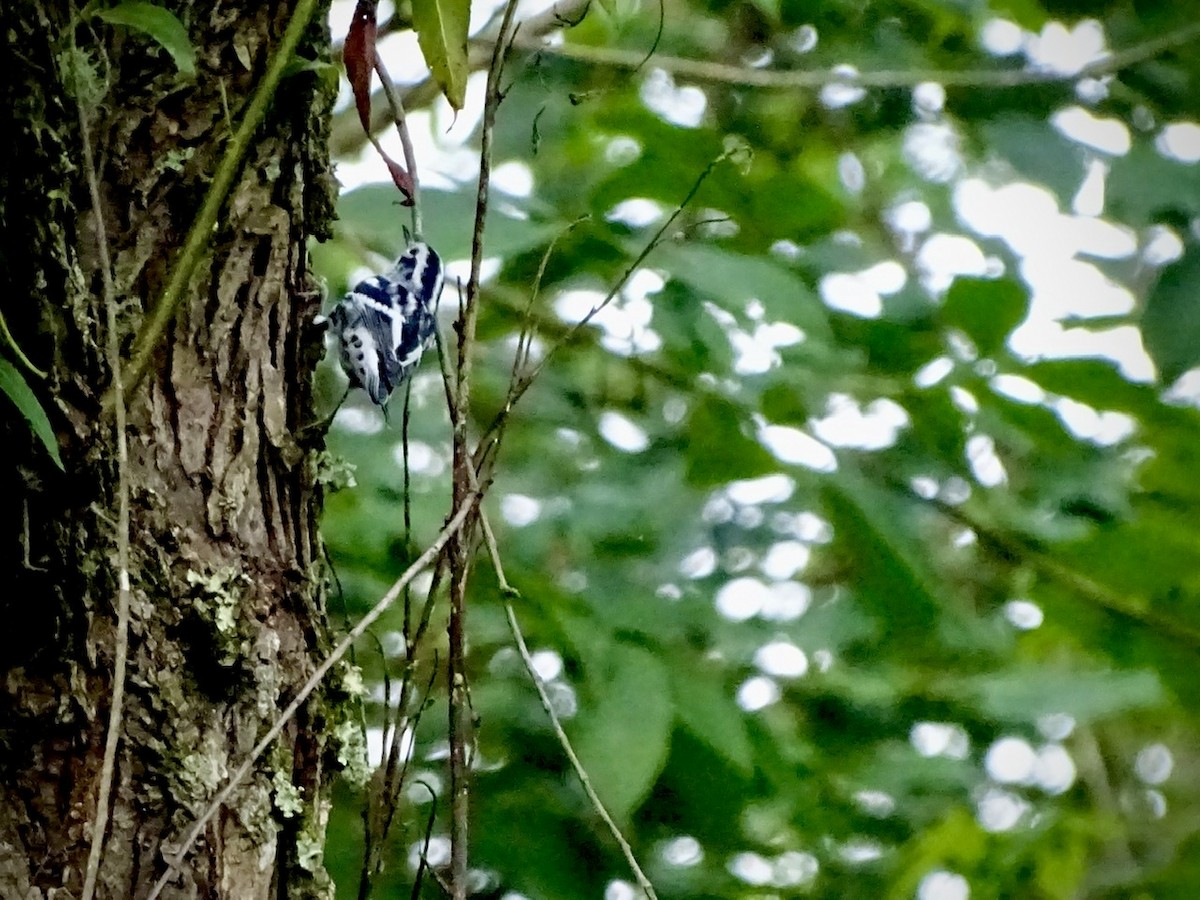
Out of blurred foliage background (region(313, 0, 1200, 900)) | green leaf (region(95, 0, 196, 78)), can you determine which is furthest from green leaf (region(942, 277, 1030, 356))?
green leaf (region(95, 0, 196, 78))

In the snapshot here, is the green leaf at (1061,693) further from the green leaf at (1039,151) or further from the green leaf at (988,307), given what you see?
the green leaf at (1039,151)

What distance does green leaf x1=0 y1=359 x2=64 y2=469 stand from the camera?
583 mm

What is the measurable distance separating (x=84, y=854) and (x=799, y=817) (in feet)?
2.97

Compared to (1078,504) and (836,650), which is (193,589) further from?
(1078,504)

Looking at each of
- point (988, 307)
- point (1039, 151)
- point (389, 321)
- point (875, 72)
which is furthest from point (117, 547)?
point (875, 72)

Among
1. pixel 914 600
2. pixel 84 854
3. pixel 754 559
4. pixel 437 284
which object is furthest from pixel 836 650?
pixel 84 854

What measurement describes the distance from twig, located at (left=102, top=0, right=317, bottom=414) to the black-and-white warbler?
202 millimetres

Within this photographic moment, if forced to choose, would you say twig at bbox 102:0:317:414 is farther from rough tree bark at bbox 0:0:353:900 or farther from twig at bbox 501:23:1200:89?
twig at bbox 501:23:1200:89

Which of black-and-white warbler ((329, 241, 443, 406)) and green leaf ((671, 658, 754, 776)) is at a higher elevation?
black-and-white warbler ((329, 241, 443, 406))

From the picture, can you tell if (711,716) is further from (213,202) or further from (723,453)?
(213,202)

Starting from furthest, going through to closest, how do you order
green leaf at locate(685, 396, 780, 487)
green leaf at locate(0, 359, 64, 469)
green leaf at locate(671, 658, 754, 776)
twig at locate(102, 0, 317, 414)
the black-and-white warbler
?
green leaf at locate(685, 396, 780, 487) → green leaf at locate(671, 658, 754, 776) → the black-and-white warbler → twig at locate(102, 0, 317, 414) → green leaf at locate(0, 359, 64, 469)

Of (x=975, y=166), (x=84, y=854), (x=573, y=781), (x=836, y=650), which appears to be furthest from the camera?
(x=975, y=166)

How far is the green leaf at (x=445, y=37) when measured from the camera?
0.78 m

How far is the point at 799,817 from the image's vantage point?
138 cm
